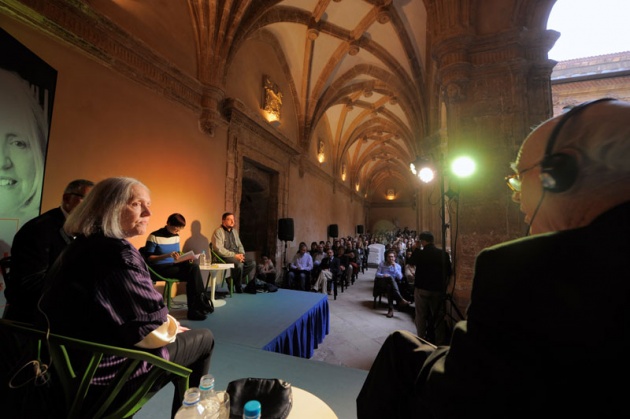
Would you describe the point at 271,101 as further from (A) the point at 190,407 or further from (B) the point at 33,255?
(A) the point at 190,407

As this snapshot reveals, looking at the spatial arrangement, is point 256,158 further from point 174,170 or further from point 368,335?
point 368,335

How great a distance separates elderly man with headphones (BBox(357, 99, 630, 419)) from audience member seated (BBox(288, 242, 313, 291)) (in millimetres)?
6258

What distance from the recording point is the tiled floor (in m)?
3.79

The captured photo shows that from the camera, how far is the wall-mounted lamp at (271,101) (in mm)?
7004

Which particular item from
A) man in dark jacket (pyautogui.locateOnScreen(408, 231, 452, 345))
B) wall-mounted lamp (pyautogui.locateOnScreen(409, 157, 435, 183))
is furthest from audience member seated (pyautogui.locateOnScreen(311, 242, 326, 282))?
wall-mounted lamp (pyautogui.locateOnScreen(409, 157, 435, 183))

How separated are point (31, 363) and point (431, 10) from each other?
5.30 m

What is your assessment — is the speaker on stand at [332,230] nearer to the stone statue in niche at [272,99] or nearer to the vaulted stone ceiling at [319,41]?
the vaulted stone ceiling at [319,41]

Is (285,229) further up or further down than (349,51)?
further down

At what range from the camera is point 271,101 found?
7.21m

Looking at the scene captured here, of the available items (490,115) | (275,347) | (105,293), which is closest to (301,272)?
(275,347)

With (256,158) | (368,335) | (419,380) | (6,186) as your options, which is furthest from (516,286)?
(256,158)

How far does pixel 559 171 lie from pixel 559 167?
11 millimetres

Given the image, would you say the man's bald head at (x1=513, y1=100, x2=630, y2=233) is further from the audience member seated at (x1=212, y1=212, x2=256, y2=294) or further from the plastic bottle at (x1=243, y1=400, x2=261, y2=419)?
the audience member seated at (x1=212, y1=212, x2=256, y2=294)

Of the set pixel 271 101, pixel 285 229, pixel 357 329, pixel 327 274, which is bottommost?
pixel 357 329
